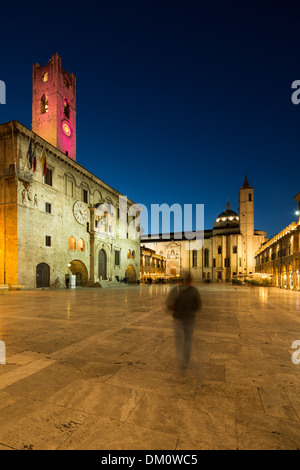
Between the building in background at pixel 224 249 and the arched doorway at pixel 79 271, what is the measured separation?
4179 cm

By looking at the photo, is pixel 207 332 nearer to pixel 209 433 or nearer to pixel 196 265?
pixel 209 433

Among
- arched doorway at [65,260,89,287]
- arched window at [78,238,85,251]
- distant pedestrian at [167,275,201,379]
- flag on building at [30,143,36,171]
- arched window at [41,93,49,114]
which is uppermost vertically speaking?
arched window at [41,93,49,114]

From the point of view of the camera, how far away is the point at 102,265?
35.3 metres

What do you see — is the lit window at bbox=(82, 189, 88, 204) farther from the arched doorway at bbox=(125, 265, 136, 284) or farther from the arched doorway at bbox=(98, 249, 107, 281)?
the arched doorway at bbox=(125, 265, 136, 284)

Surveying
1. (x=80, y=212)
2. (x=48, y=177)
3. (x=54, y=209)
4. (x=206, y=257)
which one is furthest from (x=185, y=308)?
(x=206, y=257)

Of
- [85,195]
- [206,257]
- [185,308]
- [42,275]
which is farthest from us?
[206,257]

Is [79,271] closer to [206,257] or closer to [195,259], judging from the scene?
[195,259]

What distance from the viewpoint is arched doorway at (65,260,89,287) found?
102 ft

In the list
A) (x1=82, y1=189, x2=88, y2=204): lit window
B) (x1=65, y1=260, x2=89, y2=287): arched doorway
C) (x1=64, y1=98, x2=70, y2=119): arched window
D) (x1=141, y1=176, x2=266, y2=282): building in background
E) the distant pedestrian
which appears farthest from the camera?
(x1=141, y1=176, x2=266, y2=282): building in background

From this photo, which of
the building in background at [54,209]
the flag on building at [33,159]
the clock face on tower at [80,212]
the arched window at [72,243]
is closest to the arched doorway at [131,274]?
the building in background at [54,209]

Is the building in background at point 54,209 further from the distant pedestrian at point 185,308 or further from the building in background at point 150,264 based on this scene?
the distant pedestrian at point 185,308

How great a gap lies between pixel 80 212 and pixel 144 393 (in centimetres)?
2968

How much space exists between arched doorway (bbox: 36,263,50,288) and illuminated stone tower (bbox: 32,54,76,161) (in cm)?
2045

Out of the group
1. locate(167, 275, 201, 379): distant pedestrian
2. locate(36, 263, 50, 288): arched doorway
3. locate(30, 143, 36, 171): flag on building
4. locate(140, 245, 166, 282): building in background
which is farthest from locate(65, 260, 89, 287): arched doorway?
locate(167, 275, 201, 379): distant pedestrian
